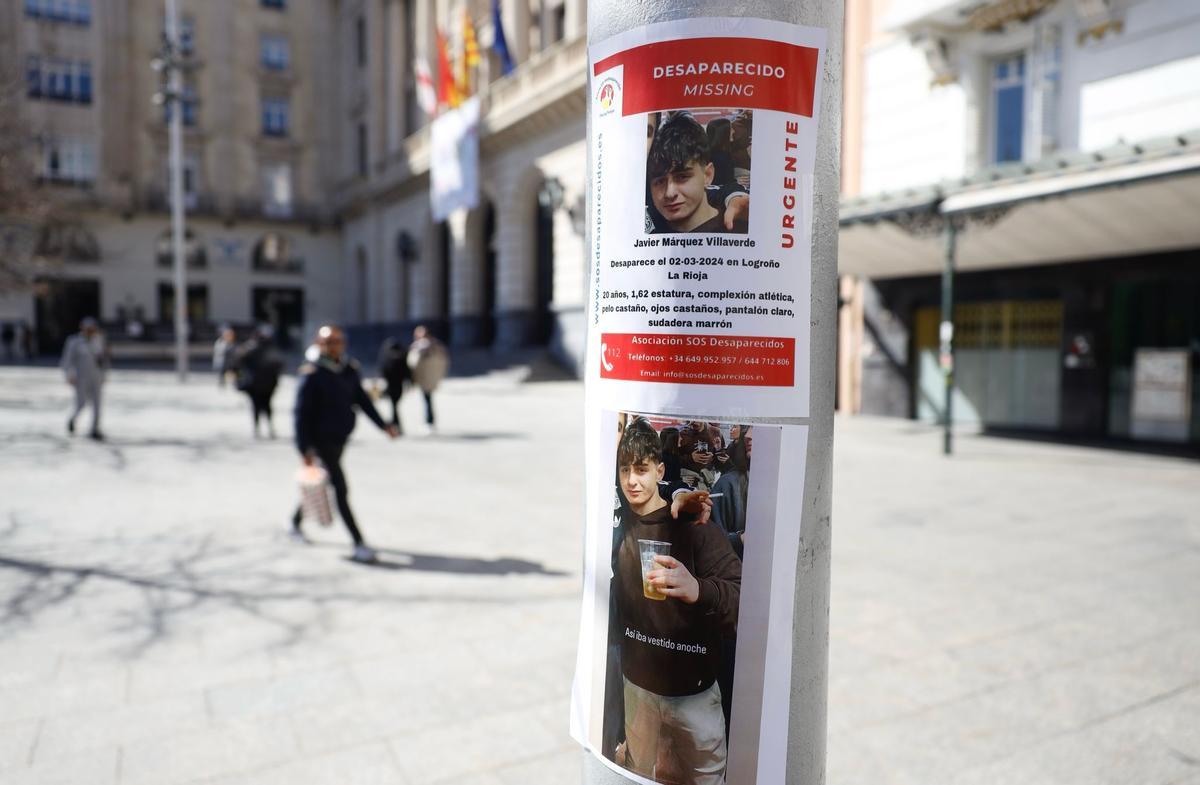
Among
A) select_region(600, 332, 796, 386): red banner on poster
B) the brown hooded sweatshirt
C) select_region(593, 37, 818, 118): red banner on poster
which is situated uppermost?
select_region(593, 37, 818, 118): red banner on poster

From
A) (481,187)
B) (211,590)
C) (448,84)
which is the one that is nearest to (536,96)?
(448,84)

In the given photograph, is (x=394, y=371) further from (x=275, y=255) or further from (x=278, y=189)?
(x=278, y=189)

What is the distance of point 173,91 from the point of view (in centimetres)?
2569

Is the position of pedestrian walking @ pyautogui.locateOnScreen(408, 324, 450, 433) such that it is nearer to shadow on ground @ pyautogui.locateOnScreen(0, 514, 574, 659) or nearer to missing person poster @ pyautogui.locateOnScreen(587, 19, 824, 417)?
shadow on ground @ pyautogui.locateOnScreen(0, 514, 574, 659)

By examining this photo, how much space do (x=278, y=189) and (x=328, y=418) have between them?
4318cm

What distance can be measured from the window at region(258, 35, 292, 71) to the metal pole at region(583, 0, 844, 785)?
48646 mm

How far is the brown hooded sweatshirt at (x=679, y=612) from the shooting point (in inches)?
75.6

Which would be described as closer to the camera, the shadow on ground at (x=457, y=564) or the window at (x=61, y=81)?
the shadow on ground at (x=457, y=564)

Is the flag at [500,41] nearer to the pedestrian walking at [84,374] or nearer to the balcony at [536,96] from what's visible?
the balcony at [536,96]

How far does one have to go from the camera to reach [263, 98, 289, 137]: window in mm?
44469

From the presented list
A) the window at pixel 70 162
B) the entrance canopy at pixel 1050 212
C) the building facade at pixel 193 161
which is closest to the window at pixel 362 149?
the building facade at pixel 193 161

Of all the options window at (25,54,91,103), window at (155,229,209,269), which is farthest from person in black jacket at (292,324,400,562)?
window at (25,54,91,103)

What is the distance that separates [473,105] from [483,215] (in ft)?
19.9

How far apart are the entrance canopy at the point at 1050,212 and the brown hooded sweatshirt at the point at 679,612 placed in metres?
10.0
